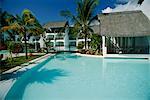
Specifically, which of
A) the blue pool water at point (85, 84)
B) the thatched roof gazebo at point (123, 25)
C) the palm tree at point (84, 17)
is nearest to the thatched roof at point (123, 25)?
the thatched roof gazebo at point (123, 25)

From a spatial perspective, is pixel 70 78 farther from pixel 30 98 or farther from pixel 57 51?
pixel 57 51

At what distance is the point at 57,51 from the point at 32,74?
319 centimetres

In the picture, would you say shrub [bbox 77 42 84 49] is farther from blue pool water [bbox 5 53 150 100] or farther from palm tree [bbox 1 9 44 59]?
blue pool water [bbox 5 53 150 100]

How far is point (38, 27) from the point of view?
7.46 m

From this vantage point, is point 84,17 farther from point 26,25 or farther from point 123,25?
point 26,25

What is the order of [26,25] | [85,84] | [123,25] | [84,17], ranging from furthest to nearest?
[123,25] < [84,17] < [26,25] < [85,84]

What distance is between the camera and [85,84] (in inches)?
171

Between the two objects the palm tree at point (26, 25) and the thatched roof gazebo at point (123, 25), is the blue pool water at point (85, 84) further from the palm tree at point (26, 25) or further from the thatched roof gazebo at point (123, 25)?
the thatched roof gazebo at point (123, 25)

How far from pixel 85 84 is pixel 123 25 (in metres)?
4.05

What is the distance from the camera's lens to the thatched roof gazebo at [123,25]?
7484 mm

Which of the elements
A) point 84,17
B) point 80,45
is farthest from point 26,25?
point 80,45

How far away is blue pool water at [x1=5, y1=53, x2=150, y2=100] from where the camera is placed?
3.62 m

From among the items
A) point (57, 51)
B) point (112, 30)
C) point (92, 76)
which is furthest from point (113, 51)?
point (92, 76)

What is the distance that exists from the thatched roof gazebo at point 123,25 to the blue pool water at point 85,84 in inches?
71.4
